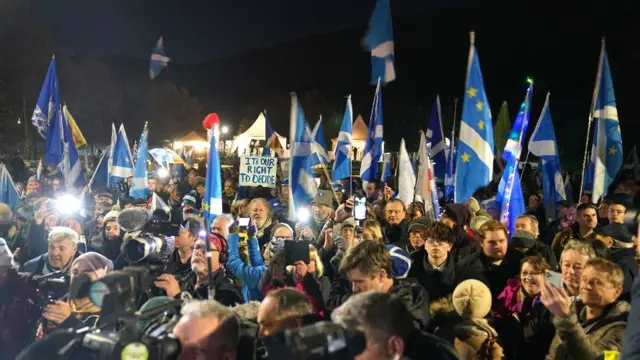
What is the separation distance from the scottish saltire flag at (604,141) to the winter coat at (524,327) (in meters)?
4.59

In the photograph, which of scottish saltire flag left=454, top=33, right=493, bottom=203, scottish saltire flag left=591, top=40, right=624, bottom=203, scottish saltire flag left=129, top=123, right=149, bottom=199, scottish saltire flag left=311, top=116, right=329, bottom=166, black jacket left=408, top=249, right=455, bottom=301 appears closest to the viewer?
black jacket left=408, top=249, right=455, bottom=301

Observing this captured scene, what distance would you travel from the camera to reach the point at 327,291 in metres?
4.64

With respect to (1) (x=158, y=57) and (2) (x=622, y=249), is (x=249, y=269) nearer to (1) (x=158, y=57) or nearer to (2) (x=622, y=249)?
(2) (x=622, y=249)

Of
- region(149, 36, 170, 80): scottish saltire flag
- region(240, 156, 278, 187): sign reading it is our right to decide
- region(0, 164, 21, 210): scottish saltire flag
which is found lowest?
region(0, 164, 21, 210): scottish saltire flag

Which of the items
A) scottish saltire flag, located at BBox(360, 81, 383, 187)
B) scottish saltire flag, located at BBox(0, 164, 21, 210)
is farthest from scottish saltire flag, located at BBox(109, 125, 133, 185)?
scottish saltire flag, located at BBox(360, 81, 383, 187)

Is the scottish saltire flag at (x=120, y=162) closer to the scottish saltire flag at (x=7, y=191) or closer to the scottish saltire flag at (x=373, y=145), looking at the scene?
the scottish saltire flag at (x=7, y=191)

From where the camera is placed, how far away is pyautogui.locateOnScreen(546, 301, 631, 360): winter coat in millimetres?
2914

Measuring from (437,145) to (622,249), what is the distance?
682 cm

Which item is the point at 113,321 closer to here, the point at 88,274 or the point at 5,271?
the point at 88,274

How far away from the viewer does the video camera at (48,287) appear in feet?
13.1

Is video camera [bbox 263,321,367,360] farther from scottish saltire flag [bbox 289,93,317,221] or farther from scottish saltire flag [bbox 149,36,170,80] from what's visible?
scottish saltire flag [bbox 149,36,170,80]

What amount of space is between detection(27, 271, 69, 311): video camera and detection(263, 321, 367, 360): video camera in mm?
2237

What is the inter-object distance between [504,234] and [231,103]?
126 m

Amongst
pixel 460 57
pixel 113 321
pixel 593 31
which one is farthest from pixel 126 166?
pixel 460 57
